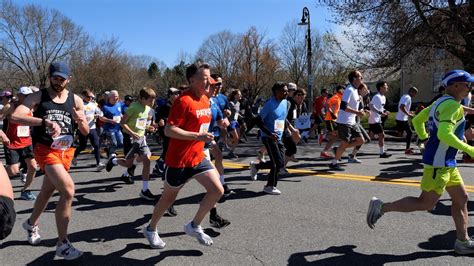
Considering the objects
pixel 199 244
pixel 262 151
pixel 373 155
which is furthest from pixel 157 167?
pixel 373 155

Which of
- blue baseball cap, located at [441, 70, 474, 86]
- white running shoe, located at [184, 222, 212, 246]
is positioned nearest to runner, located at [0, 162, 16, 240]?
white running shoe, located at [184, 222, 212, 246]

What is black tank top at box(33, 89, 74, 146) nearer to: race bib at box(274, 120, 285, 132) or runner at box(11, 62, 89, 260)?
runner at box(11, 62, 89, 260)

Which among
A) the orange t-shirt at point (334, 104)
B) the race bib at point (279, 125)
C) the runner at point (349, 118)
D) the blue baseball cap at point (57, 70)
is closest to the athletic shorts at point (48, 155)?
the blue baseball cap at point (57, 70)

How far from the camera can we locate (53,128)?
4.02 meters

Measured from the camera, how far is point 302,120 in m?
14.9

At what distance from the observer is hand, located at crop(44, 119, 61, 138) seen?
3994 millimetres

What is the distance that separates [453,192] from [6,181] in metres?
3.82

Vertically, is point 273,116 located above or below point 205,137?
above

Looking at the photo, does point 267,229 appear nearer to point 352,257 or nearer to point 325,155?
point 352,257

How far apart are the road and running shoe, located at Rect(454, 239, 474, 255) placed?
2.4 inches

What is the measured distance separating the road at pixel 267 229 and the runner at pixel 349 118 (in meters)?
1.08

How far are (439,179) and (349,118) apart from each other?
505cm

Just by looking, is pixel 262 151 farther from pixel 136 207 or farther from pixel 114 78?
pixel 114 78

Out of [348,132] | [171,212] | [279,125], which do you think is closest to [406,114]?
[348,132]
